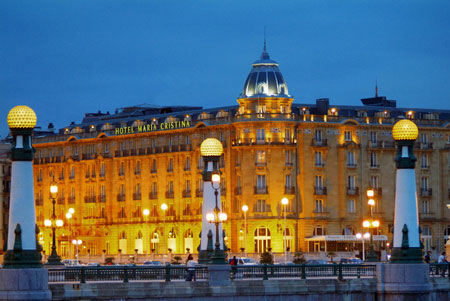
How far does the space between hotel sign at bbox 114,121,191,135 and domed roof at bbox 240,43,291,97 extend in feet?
30.7

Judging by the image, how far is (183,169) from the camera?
167000 mm

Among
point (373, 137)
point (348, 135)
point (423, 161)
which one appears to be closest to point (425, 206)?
point (423, 161)

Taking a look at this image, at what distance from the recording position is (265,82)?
159 meters

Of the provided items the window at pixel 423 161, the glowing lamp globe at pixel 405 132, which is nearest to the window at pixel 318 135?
the window at pixel 423 161

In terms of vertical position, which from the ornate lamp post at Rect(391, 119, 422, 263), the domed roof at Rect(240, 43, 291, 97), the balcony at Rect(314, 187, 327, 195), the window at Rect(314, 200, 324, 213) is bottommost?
the ornate lamp post at Rect(391, 119, 422, 263)

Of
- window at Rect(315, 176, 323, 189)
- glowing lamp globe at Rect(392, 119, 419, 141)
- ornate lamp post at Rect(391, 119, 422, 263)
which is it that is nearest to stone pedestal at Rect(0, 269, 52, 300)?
ornate lamp post at Rect(391, 119, 422, 263)

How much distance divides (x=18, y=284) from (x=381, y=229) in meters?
112

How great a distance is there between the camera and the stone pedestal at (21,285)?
179ft

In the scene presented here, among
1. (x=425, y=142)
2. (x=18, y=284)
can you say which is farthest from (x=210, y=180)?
(x=425, y=142)

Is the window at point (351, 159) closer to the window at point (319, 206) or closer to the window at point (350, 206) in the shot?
the window at point (350, 206)

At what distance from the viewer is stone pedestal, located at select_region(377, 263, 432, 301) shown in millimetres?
63094

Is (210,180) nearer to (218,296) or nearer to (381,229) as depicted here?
(218,296)

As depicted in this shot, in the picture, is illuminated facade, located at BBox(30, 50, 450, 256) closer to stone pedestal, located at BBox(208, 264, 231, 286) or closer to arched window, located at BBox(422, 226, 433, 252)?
arched window, located at BBox(422, 226, 433, 252)

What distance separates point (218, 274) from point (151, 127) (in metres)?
110
